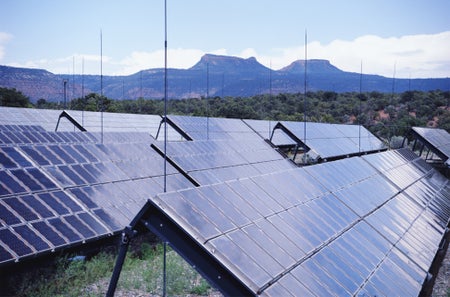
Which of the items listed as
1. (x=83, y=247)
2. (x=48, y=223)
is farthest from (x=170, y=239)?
(x=83, y=247)

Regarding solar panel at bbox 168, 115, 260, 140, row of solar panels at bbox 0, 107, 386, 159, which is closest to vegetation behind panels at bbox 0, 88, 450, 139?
row of solar panels at bbox 0, 107, 386, 159

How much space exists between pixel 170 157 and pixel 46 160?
14.3 ft

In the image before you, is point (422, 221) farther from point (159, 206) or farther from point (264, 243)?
point (159, 206)

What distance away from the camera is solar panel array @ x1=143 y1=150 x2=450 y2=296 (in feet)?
14.2

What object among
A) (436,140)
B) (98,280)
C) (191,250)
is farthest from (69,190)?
(436,140)

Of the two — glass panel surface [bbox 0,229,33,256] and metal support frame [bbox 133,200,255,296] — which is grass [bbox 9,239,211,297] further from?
metal support frame [bbox 133,200,255,296]

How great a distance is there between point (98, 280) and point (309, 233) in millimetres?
4935

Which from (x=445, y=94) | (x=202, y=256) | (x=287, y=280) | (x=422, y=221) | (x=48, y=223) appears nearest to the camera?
(x=202, y=256)

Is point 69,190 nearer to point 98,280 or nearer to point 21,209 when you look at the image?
point 21,209

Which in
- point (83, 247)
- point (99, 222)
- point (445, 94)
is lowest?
point (83, 247)

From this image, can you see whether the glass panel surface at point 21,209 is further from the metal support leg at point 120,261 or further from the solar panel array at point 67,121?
the solar panel array at point 67,121

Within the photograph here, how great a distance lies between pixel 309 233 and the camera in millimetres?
5828

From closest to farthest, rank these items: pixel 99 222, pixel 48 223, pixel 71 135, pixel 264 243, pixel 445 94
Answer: pixel 264 243
pixel 48 223
pixel 99 222
pixel 71 135
pixel 445 94

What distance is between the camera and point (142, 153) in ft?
45.2
